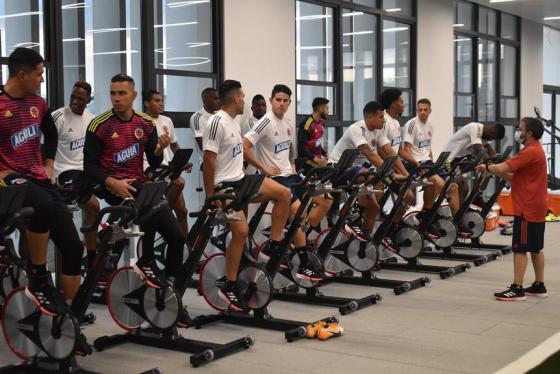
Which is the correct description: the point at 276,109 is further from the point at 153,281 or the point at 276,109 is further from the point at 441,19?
the point at 441,19

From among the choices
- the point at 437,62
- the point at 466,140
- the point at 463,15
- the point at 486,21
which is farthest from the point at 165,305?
the point at 486,21

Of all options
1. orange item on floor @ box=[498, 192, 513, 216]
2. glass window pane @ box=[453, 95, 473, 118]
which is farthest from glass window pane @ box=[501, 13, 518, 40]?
orange item on floor @ box=[498, 192, 513, 216]

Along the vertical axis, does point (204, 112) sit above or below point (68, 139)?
above

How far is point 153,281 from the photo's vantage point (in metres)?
4.20

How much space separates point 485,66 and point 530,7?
127cm

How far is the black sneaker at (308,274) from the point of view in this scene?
5.36 metres

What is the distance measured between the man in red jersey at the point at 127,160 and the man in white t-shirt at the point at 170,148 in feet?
4.97

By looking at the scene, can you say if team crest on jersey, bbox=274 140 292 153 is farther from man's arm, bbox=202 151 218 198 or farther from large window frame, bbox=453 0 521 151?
large window frame, bbox=453 0 521 151

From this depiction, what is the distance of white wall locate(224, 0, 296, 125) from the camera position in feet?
26.2

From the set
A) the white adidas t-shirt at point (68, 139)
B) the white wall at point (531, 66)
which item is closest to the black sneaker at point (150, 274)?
the white adidas t-shirt at point (68, 139)

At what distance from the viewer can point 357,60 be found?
10.4 metres

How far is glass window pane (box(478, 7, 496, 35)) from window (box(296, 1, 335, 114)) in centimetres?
450

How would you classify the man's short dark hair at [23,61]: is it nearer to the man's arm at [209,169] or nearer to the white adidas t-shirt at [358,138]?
the man's arm at [209,169]

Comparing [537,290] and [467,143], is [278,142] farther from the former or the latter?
[467,143]
